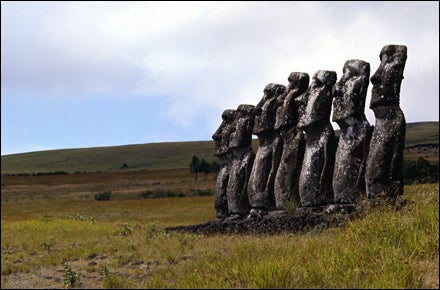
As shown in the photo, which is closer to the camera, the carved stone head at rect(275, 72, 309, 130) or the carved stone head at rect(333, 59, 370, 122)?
the carved stone head at rect(333, 59, 370, 122)

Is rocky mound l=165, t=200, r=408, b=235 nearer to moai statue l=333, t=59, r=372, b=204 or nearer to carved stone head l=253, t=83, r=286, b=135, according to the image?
moai statue l=333, t=59, r=372, b=204

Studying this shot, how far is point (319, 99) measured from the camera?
55.7ft

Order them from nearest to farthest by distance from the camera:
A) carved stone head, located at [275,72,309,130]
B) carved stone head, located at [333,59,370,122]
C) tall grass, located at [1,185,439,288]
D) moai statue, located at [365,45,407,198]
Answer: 1. tall grass, located at [1,185,439,288]
2. moai statue, located at [365,45,407,198]
3. carved stone head, located at [333,59,370,122]
4. carved stone head, located at [275,72,309,130]

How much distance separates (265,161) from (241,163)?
4.92 feet

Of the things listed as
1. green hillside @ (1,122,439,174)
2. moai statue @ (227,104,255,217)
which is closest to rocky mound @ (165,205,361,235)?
moai statue @ (227,104,255,217)

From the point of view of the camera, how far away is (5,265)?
15.4 meters

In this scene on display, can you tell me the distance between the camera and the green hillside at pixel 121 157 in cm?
13012

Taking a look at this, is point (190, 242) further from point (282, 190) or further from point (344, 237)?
point (344, 237)

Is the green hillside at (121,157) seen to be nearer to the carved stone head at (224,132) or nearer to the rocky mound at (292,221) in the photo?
the carved stone head at (224,132)

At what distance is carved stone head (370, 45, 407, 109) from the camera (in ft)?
50.1

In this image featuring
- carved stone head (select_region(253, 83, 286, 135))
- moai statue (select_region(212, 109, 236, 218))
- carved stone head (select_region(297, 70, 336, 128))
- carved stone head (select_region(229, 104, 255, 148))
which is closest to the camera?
carved stone head (select_region(297, 70, 336, 128))

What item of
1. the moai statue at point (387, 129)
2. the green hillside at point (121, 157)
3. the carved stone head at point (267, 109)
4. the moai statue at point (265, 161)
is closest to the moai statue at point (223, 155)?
the carved stone head at point (267, 109)

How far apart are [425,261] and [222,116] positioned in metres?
15.0

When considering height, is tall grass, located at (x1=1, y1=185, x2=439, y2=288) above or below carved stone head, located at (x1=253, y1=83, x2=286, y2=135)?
below
